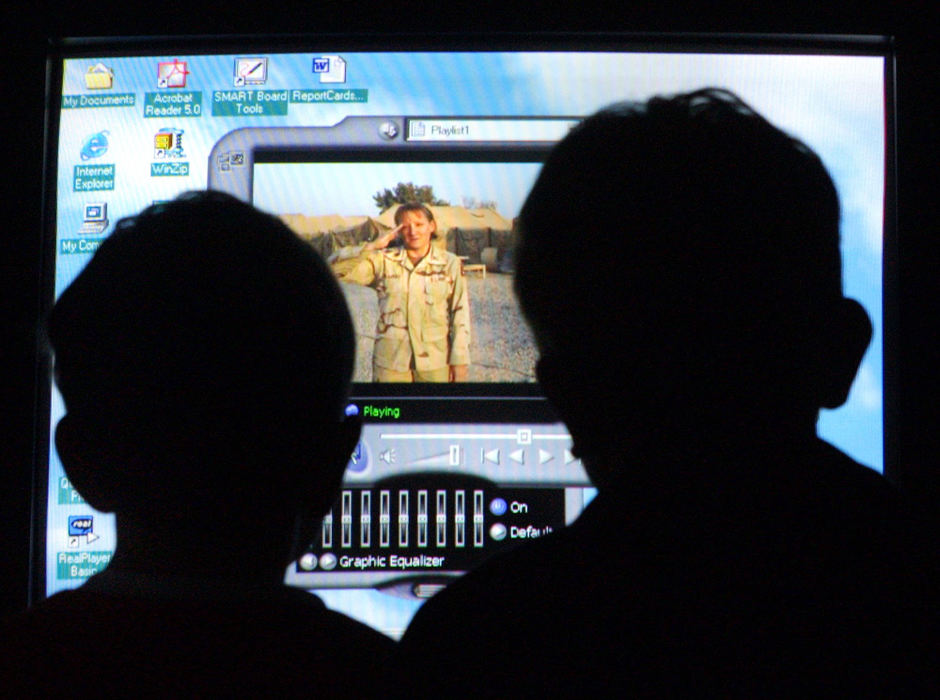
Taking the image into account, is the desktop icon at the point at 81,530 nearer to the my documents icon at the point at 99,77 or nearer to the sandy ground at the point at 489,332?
the sandy ground at the point at 489,332

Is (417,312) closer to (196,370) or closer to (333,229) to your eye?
(333,229)

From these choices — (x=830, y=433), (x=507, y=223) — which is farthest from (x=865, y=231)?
(x=507, y=223)

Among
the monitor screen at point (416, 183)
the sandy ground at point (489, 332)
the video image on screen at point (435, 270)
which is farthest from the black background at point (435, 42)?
the sandy ground at point (489, 332)

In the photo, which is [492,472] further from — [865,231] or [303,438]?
[865,231]

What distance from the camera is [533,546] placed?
1.89 feet

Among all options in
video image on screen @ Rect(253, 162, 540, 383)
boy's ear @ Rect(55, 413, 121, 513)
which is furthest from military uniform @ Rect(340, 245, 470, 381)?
boy's ear @ Rect(55, 413, 121, 513)

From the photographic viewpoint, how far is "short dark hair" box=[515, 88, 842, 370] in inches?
22.7

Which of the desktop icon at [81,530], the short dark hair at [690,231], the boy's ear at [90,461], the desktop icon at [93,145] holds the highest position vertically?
the desktop icon at [93,145]

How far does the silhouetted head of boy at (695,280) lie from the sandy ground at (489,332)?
0.88 ft

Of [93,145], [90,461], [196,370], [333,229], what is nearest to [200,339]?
[196,370]

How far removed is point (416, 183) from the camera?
0.92 metres

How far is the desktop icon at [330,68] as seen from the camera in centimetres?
94

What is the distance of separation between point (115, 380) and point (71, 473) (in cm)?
8

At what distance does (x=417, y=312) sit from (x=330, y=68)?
27 centimetres
